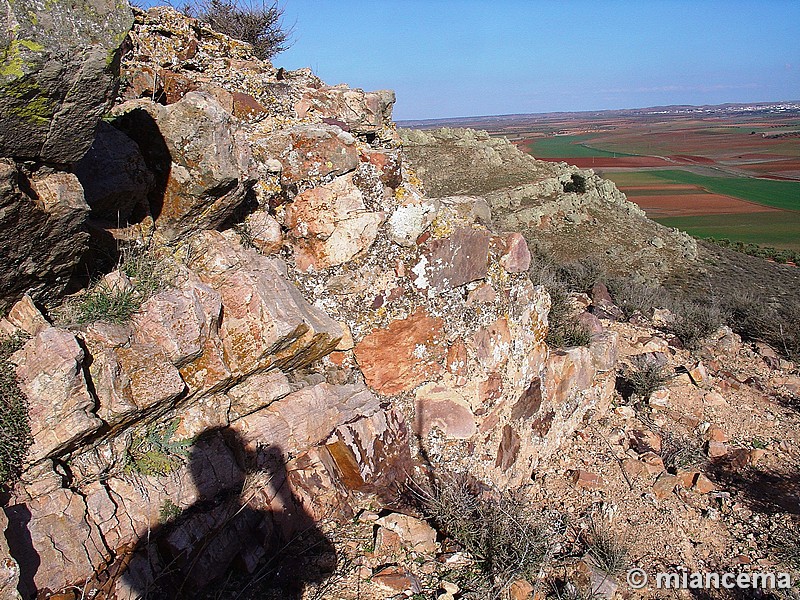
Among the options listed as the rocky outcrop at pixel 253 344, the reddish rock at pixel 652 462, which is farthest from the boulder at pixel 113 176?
the reddish rock at pixel 652 462

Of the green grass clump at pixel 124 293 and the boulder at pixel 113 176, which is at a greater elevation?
the boulder at pixel 113 176

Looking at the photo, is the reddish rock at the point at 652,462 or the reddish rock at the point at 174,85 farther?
the reddish rock at the point at 652,462

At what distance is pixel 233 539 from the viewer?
3.31 meters

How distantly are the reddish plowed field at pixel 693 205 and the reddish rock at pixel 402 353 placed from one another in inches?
1716

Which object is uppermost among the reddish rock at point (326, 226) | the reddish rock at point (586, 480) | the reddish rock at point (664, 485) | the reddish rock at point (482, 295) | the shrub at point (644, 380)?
the reddish rock at point (326, 226)

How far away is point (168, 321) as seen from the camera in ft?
10.5

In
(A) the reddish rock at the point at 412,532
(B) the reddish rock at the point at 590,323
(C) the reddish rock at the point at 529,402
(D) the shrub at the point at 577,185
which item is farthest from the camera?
(D) the shrub at the point at 577,185

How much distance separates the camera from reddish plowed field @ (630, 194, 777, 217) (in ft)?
144

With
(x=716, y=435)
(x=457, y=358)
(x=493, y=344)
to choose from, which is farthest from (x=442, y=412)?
(x=716, y=435)

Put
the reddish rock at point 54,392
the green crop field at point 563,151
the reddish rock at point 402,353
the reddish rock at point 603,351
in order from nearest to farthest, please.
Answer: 1. the reddish rock at point 54,392
2. the reddish rock at point 402,353
3. the reddish rock at point 603,351
4. the green crop field at point 563,151

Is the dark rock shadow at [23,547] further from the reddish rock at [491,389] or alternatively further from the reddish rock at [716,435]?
the reddish rock at [716,435]

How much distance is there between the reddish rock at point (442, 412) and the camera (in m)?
4.61

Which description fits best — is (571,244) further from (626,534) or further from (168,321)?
(168,321)

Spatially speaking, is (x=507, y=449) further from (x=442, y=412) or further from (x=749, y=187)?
(x=749, y=187)
